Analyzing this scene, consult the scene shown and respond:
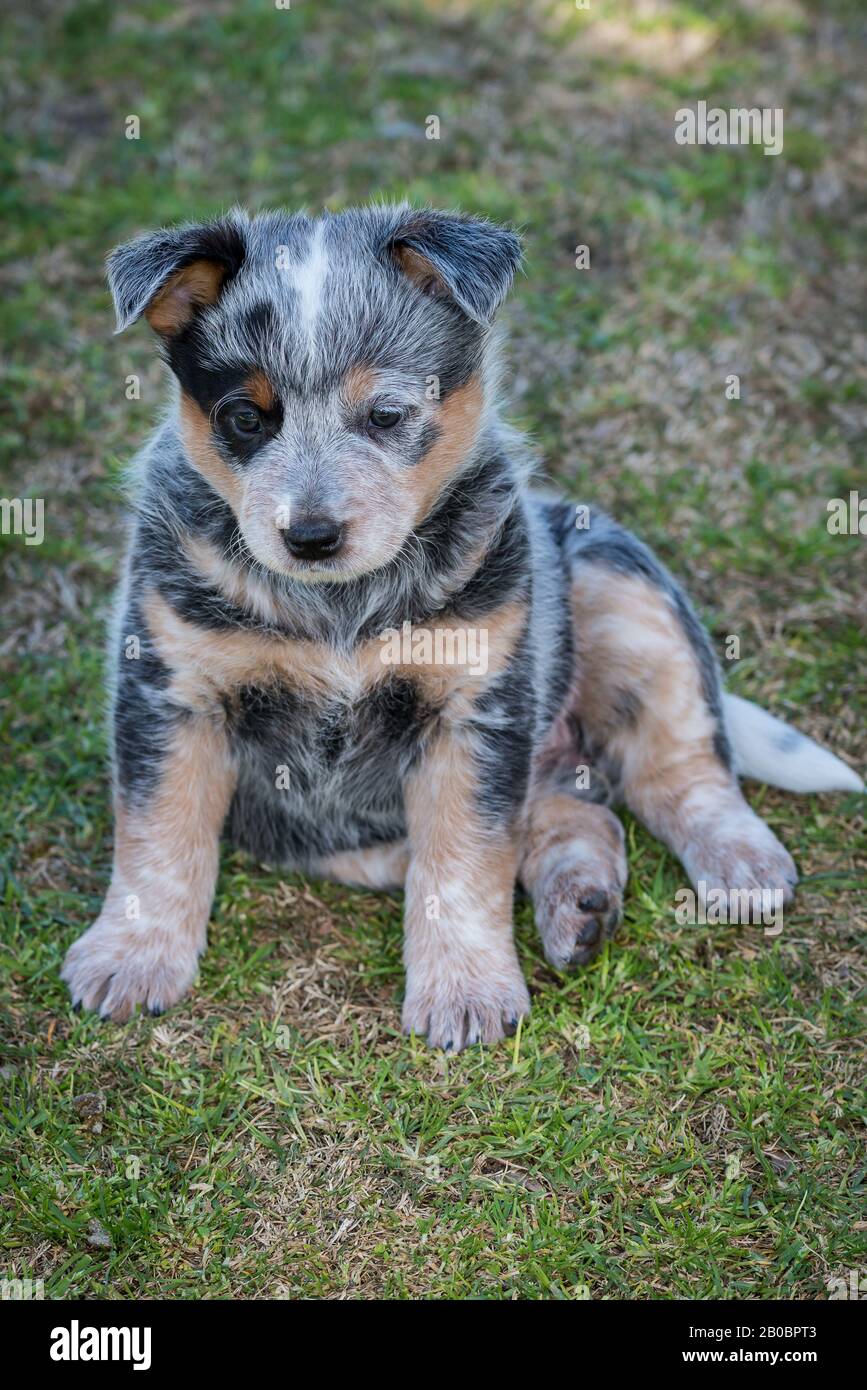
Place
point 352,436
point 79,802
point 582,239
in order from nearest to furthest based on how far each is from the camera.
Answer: point 352,436
point 79,802
point 582,239

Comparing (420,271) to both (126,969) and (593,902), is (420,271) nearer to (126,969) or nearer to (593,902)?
(593,902)

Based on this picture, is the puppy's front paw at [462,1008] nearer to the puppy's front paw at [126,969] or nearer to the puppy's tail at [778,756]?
the puppy's front paw at [126,969]

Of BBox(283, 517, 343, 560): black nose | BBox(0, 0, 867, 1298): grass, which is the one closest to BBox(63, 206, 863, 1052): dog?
BBox(283, 517, 343, 560): black nose

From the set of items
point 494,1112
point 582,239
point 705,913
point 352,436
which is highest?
point 582,239

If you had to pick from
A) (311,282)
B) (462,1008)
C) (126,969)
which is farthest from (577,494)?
(126,969)

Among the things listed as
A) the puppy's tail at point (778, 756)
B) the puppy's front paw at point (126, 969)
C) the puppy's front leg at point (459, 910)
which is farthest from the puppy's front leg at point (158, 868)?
the puppy's tail at point (778, 756)

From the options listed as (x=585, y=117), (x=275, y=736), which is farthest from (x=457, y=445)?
(x=585, y=117)
